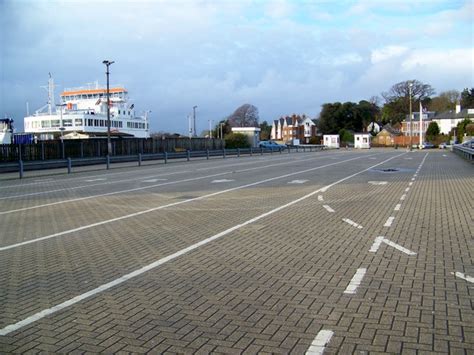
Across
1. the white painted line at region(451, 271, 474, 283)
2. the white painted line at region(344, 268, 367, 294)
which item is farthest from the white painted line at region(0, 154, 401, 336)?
the white painted line at region(451, 271, 474, 283)

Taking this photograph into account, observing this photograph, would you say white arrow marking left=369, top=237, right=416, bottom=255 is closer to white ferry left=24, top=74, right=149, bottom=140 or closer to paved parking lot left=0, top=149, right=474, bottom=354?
paved parking lot left=0, top=149, right=474, bottom=354

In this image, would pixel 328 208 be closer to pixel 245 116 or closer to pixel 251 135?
pixel 251 135

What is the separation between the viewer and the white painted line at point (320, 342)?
4.43 m

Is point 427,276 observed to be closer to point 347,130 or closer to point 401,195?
point 401,195

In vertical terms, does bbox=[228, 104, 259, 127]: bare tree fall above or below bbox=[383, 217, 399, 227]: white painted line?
above

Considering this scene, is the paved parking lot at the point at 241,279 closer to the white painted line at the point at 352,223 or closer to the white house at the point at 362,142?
the white painted line at the point at 352,223

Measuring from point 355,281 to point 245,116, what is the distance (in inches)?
5591

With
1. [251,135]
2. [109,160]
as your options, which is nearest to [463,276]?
[109,160]

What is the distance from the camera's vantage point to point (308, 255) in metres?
8.04

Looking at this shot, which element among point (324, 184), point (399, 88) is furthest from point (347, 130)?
point (324, 184)

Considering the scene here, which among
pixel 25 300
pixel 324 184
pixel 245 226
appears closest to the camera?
pixel 25 300

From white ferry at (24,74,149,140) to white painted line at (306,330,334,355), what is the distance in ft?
238

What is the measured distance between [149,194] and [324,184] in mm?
7171

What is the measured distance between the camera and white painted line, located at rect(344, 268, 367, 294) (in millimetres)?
6172
